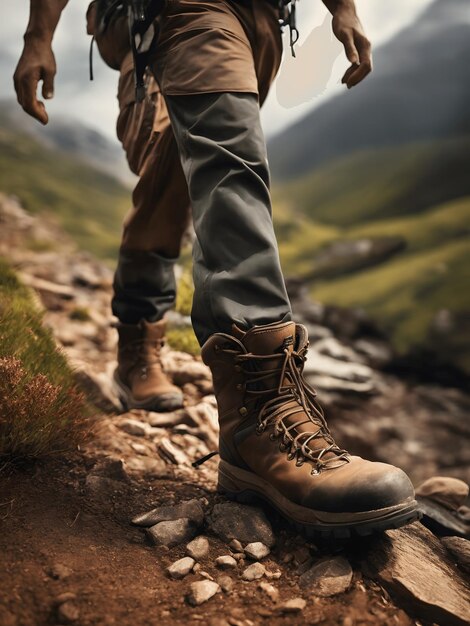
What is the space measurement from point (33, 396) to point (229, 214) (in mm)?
746

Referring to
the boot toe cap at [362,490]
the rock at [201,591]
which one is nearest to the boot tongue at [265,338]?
the boot toe cap at [362,490]

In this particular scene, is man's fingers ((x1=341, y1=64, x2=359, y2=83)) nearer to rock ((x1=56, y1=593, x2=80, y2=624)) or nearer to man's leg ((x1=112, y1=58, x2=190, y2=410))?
man's leg ((x1=112, y1=58, x2=190, y2=410))

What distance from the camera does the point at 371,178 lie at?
14938mm

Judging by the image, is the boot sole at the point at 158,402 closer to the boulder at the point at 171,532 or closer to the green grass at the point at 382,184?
the boulder at the point at 171,532

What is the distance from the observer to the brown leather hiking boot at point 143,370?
2260 millimetres

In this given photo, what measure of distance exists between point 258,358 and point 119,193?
1040 cm

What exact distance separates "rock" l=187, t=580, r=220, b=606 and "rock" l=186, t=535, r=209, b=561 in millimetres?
99

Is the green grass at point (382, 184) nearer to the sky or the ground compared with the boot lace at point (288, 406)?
nearer to the ground

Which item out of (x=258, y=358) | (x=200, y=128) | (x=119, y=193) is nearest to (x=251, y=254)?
(x=258, y=358)

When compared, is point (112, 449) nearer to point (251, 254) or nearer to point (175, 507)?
point (175, 507)

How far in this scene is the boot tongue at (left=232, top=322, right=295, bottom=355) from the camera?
1389 millimetres

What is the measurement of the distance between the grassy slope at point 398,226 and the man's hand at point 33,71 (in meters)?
9.37

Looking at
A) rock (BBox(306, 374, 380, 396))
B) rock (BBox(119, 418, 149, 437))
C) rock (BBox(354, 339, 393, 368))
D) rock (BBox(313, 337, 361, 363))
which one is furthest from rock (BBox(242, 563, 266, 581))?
rock (BBox(354, 339, 393, 368))

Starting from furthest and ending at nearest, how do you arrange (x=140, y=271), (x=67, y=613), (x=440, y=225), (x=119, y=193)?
(x=440, y=225) → (x=119, y=193) → (x=140, y=271) → (x=67, y=613)
